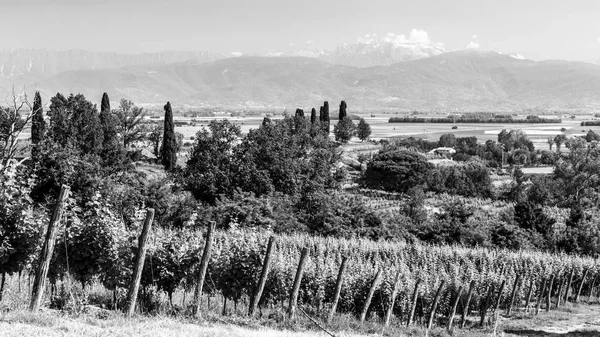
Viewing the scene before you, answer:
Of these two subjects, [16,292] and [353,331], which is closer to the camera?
[16,292]

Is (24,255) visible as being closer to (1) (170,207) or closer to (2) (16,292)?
(2) (16,292)

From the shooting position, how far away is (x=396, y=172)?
58.5 meters

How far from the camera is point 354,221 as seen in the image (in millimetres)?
33188

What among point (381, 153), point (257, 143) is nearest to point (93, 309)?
point (257, 143)

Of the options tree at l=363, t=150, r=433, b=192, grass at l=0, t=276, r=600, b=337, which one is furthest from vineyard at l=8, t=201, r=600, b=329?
tree at l=363, t=150, r=433, b=192

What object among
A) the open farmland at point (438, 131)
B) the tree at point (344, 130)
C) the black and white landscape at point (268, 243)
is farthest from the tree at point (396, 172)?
the open farmland at point (438, 131)

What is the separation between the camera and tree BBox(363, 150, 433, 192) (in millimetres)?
58844

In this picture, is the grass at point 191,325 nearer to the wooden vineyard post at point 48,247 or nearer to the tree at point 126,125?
the wooden vineyard post at point 48,247

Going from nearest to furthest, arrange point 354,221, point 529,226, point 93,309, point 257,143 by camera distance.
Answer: point 93,309 → point 354,221 → point 529,226 → point 257,143

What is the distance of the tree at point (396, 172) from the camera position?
193ft

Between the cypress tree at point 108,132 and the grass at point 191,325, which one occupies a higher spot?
the cypress tree at point 108,132

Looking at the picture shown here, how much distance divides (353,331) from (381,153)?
50.2 m

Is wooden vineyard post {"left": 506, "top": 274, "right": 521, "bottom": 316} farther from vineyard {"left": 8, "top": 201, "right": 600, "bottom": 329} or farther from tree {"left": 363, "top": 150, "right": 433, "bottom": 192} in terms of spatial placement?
tree {"left": 363, "top": 150, "right": 433, "bottom": 192}

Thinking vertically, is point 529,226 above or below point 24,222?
below
